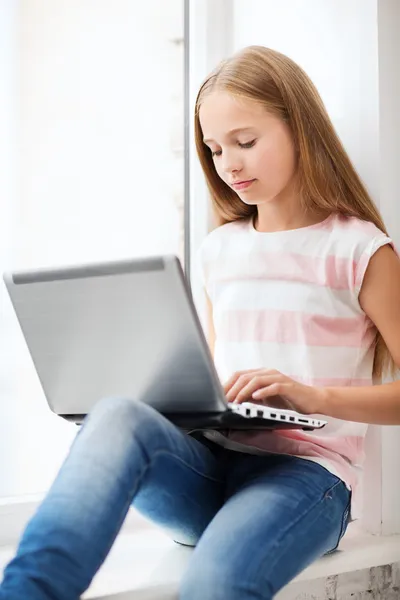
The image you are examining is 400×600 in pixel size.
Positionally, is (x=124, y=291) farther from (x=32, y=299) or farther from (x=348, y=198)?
(x=348, y=198)

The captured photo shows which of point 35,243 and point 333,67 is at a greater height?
point 333,67

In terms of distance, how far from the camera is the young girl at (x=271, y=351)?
2.93 ft

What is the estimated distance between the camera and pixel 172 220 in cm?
157

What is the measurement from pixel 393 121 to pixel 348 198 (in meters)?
0.17

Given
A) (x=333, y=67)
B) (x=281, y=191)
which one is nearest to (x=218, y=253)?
(x=281, y=191)

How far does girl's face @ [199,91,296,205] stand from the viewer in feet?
3.96

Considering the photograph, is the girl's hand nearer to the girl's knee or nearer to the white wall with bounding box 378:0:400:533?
the girl's knee

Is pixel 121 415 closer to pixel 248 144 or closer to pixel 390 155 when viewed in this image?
pixel 248 144

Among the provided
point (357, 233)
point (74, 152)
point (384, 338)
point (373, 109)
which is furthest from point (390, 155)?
point (74, 152)

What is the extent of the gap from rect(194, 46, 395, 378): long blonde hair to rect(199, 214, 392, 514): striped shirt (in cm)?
3

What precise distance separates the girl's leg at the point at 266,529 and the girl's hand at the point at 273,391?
9cm

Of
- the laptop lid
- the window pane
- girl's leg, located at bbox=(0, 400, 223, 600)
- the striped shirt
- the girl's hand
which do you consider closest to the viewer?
girl's leg, located at bbox=(0, 400, 223, 600)

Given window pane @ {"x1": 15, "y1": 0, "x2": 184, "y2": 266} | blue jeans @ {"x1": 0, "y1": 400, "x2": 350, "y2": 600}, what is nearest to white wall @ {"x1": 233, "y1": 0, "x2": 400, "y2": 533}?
blue jeans @ {"x1": 0, "y1": 400, "x2": 350, "y2": 600}

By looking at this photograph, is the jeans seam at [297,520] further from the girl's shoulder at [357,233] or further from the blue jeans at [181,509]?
the girl's shoulder at [357,233]
